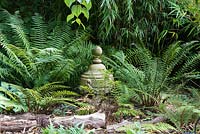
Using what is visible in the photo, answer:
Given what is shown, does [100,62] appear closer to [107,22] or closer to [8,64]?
[107,22]

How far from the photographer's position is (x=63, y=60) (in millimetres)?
2998

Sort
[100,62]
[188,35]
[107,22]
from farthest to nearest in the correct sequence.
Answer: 1. [188,35]
2. [107,22]
3. [100,62]

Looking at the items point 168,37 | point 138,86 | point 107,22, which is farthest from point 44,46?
point 168,37

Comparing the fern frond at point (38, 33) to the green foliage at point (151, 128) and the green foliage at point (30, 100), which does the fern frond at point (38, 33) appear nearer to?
the green foliage at point (30, 100)

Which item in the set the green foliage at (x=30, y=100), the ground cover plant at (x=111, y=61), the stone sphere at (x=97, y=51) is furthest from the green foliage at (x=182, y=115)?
the stone sphere at (x=97, y=51)

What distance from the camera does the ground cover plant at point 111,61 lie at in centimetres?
256

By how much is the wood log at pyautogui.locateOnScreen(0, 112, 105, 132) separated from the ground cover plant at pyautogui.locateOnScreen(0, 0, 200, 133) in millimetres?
107

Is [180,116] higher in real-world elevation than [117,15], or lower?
lower

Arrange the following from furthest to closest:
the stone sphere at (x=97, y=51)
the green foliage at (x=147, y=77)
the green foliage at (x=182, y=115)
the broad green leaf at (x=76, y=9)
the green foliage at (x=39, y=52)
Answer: the stone sphere at (x=97, y=51) < the green foliage at (x=39, y=52) < the green foliage at (x=147, y=77) < the green foliage at (x=182, y=115) < the broad green leaf at (x=76, y=9)

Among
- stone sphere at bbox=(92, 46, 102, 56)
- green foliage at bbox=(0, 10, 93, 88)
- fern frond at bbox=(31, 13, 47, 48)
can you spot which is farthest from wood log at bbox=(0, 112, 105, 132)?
fern frond at bbox=(31, 13, 47, 48)

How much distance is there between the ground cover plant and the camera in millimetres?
2561

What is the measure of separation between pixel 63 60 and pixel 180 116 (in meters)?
1.16

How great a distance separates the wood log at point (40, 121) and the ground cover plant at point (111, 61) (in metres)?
0.11

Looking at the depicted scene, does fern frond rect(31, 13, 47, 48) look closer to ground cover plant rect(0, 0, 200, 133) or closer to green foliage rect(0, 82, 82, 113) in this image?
ground cover plant rect(0, 0, 200, 133)
